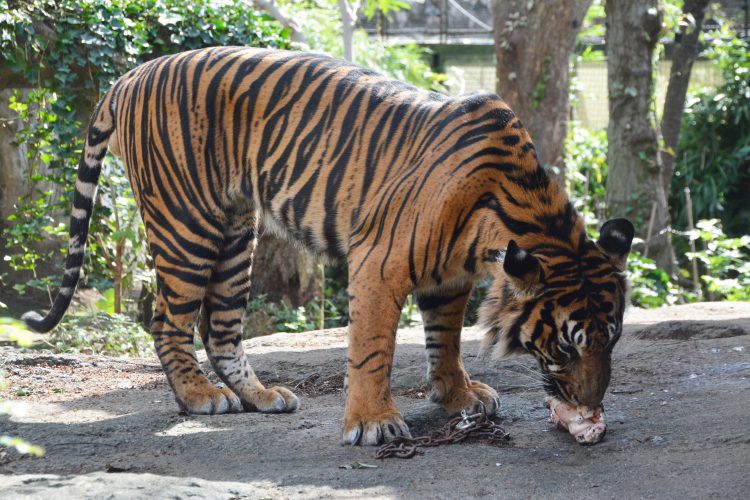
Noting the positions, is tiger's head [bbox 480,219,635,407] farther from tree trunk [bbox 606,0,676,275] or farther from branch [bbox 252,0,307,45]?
tree trunk [bbox 606,0,676,275]

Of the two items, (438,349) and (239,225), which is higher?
(239,225)

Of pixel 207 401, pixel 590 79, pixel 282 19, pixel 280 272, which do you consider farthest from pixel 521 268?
pixel 590 79

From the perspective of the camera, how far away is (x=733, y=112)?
14422 mm

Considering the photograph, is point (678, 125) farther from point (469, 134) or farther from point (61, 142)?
point (469, 134)

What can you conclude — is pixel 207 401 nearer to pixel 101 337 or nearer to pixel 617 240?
pixel 617 240

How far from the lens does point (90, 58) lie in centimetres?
747

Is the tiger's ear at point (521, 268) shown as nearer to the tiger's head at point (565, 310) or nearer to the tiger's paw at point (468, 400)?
the tiger's head at point (565, 310)

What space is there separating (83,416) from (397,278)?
1.97 metres

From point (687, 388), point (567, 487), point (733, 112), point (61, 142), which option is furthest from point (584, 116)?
point (567, 487)

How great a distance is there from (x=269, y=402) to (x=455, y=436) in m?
1.23

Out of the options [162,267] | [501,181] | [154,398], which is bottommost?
[154,398]

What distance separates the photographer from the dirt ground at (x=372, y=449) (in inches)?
140

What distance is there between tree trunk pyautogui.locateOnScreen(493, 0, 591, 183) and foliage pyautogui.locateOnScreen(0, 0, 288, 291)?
7.78 feet

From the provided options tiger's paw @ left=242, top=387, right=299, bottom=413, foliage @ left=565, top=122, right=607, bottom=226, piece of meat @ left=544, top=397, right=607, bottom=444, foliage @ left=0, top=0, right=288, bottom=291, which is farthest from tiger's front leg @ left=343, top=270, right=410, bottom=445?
foliage @ left=565, top=122, right=607, bottom=226
